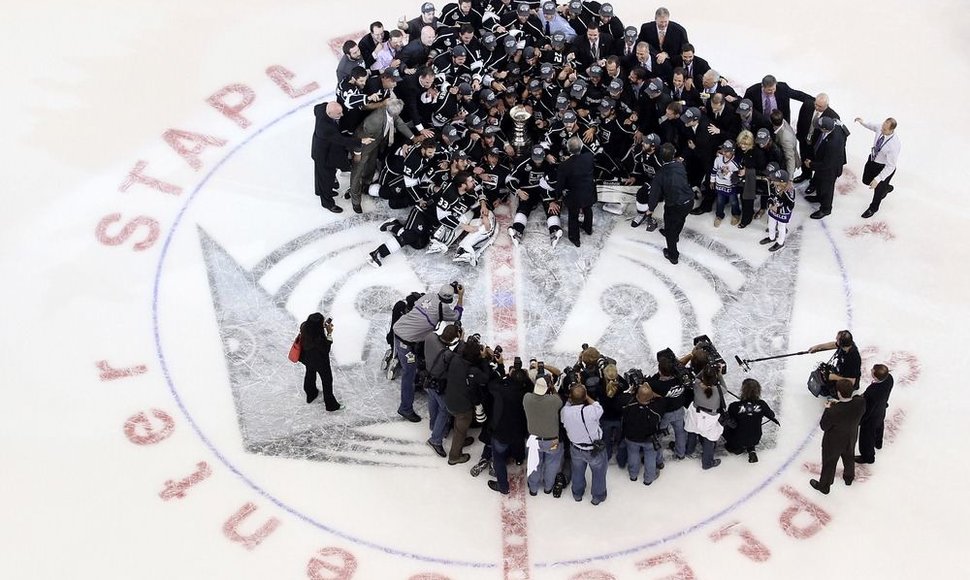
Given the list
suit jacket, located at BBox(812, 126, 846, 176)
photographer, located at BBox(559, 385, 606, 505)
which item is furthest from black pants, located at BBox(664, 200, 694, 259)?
photographer, located at BBox(559, 385, 606, 505)

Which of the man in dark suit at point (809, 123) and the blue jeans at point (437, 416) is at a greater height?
the man in dark suit at point (809, 123)

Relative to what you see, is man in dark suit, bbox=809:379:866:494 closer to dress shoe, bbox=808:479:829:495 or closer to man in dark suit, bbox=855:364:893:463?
dress shoe, bbox=808:479:829:495

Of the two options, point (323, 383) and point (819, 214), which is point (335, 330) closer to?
point (323, 383)

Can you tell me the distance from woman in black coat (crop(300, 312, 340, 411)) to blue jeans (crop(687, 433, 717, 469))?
4.32m

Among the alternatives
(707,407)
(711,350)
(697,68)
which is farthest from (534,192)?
(707,407)

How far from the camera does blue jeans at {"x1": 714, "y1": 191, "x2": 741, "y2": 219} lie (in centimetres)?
1642

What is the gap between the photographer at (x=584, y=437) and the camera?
12406 millimetres

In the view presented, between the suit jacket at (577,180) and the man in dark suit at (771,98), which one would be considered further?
the man in dark suit at (771,98)

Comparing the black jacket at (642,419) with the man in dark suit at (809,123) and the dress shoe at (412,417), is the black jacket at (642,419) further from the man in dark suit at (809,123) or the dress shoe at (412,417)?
the man in dark suit at (809,123)

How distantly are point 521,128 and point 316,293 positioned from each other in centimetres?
364

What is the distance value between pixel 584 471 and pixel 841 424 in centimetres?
286

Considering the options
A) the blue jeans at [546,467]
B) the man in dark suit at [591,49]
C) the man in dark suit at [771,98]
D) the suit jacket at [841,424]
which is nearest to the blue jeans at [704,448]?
the suit jacket at [841,424]

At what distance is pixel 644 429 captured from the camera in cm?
1277

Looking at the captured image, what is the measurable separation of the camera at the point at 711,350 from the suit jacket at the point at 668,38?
536 cm
